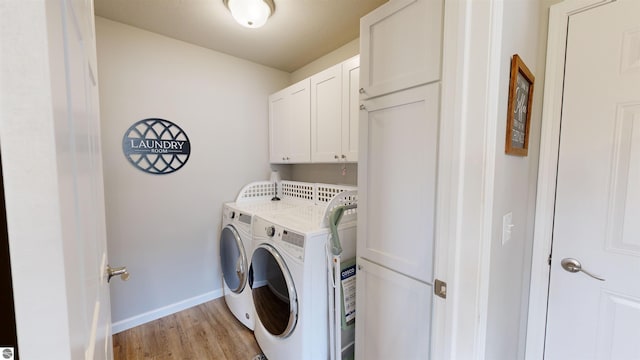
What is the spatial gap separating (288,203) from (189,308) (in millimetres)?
1336

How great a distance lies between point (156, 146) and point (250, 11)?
1354mm

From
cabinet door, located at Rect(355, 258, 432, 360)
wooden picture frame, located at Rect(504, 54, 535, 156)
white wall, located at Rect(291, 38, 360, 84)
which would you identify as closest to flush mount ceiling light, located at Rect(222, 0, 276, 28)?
white wall, located at Rect(291, 38, 360, 84)

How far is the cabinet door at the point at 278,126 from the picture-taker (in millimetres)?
2527

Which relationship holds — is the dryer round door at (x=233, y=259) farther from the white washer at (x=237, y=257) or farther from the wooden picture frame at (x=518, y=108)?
the wooden picture frame at (x=518, y=108)

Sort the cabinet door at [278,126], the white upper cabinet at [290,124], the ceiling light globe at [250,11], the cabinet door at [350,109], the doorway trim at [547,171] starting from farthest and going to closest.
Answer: the cabinet door at [278,126] → the white upper cabinet at [290,124] → the cabinet door at [350,109] → the ceiling light globe at [250,11] → the doorway trim at [547,171]

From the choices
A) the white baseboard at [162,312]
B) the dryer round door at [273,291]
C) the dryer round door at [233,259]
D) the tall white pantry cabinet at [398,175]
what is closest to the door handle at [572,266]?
the tall white pantry cabinet at [398,175]

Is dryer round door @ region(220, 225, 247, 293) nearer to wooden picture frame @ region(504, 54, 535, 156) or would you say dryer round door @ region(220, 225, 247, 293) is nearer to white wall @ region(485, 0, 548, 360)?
white wall @ region(485, 0, 548, 360)

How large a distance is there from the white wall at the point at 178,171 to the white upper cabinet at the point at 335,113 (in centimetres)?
84

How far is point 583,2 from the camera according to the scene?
1104 mm

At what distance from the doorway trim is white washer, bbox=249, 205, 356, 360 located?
0.97m

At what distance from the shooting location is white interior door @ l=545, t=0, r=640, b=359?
3.38ft

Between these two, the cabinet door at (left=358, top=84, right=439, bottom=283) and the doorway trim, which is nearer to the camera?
the cabinet door at (left=358, top=84, right=439, bottom=283)

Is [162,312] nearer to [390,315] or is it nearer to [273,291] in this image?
[273,291]

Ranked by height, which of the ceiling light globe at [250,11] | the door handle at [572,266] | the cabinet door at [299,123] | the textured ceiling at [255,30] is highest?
the textured ceiling at [255,30]
